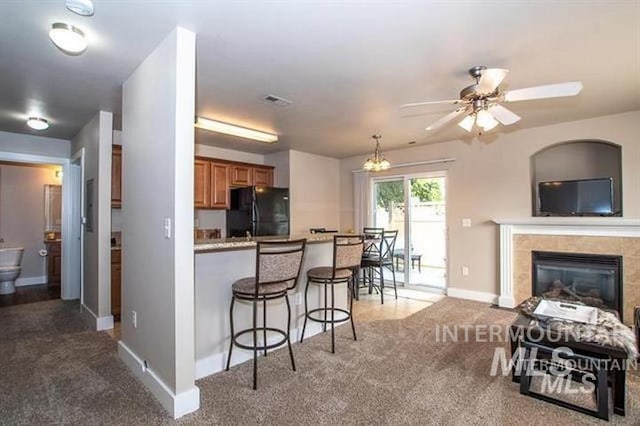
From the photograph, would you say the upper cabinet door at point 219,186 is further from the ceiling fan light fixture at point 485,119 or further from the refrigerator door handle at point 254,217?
the ceiling fan light fixture at point 485,119

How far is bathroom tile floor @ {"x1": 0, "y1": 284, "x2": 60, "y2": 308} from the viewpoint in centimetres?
479

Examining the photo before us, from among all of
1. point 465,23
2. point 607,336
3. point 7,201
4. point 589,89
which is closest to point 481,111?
→ point 465,23

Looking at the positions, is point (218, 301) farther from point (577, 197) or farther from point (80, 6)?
point (577, 197)

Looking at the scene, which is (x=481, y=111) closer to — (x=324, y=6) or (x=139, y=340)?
(x=324, y=6)

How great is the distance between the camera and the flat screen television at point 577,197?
12.8 ft

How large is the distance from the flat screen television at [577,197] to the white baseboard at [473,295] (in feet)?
4.39

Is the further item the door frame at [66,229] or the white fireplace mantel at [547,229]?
the door frame at [66,229]

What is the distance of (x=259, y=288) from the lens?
2.46 m

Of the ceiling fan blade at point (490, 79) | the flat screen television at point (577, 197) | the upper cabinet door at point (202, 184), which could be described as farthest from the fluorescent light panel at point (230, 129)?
the flat screen television at point (577, 197)

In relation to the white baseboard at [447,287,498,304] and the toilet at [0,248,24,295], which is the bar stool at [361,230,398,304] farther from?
the toilet at [0,248,24,295]

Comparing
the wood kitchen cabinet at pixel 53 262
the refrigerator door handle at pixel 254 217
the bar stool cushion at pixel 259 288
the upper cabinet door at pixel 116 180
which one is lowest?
the wood kitchen cabinet at pixel 53 262

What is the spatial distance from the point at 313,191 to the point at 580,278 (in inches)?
163

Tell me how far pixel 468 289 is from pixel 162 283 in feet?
14.4

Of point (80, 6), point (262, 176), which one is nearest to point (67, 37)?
point (80, 6)
